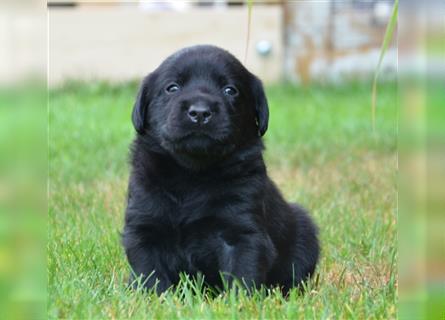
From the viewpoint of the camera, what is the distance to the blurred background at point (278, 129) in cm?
124

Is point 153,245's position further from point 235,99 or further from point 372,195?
point 372,195

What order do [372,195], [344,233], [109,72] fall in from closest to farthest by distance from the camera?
[344,233], [372,195], [109,72]

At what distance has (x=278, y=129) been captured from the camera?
749 centimetres

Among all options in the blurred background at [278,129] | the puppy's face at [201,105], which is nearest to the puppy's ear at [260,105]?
the puppy's face at [201,105]

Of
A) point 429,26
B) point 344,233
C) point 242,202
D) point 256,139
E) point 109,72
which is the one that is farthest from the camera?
point 109,72

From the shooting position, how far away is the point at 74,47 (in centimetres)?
1131

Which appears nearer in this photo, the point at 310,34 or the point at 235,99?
the point at 235,99

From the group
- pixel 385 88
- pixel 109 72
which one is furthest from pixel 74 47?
pixel 385 88

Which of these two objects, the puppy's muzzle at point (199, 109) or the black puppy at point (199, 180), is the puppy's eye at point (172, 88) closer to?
the black puppy at point (199, 180)

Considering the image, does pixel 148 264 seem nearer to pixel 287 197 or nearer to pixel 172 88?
pixel 172 88

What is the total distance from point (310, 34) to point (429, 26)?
10.3 metres

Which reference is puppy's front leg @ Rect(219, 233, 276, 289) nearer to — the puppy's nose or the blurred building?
the puppy's nose

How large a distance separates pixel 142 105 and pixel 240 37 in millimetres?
8134

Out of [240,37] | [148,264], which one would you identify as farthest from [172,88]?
[240,37]
